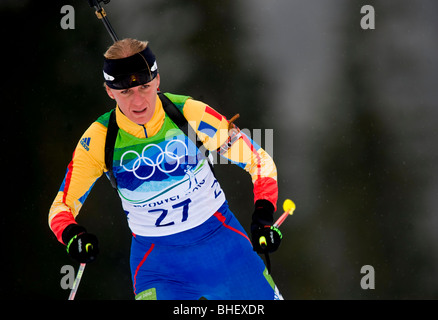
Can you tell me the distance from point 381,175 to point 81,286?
2.26 meters

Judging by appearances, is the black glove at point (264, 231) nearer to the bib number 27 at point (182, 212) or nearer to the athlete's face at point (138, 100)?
the bib number 27 at point (182, 212)

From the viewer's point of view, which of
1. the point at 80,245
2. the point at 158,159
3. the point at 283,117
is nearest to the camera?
the point at 80,245

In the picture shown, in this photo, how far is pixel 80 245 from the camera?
2725mm

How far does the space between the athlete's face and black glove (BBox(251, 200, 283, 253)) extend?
0.64m

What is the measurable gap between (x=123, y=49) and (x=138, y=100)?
0.76 feet

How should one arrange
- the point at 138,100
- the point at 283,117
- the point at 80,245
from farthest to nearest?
the point at 283,117 → the point at 138,100 → the point at 80,245

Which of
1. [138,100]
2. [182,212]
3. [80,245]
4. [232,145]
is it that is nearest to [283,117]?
[232,145]

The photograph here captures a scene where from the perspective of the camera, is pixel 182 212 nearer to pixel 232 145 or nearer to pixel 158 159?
pixel 158 159

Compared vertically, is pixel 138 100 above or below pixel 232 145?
above

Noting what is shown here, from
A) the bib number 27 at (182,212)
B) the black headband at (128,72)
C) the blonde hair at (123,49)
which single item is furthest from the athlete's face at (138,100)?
the bib number 27 at (182,212)

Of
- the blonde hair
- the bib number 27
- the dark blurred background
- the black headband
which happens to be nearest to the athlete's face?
the black headband

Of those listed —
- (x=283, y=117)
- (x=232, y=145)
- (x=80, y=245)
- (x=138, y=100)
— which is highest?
(x=138, y=100)

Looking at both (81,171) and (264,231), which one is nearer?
(264,231)
